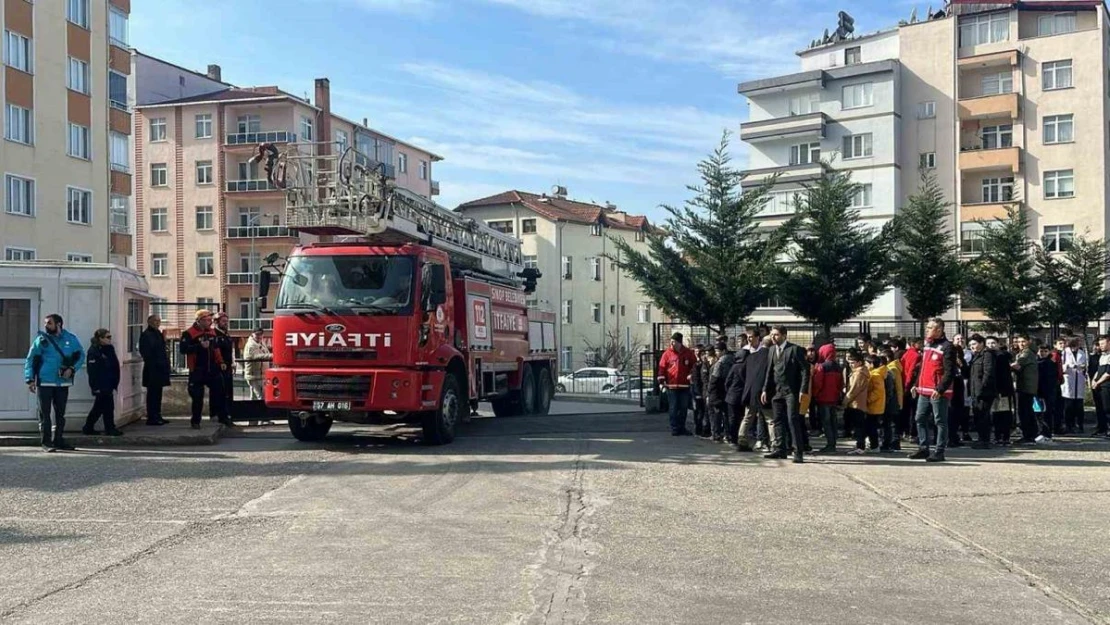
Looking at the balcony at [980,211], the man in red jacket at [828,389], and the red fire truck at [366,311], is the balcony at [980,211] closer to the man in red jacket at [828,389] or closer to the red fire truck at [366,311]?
the man in red jacket at [828,389]

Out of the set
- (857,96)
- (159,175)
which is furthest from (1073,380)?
(159,175)

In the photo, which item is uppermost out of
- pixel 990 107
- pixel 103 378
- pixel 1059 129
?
pixel 990 107

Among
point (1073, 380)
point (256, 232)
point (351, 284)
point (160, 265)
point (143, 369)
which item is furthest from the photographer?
point (160, 265)

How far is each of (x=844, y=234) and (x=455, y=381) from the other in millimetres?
11994

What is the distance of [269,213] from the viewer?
60562 millimetres

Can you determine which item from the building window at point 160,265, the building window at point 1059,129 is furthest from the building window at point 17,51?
the building window at point 1059,129

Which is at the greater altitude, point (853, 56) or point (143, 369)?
point (853, 56)

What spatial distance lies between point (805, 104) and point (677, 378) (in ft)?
132

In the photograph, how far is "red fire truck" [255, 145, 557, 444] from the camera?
45.5 ft

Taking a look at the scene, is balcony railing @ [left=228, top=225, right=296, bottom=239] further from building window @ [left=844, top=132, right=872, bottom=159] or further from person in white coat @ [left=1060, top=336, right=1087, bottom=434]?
person in white coat @ [left=1060, top=336, right=1087, bottom=434]

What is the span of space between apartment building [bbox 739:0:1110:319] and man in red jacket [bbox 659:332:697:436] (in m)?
31.8

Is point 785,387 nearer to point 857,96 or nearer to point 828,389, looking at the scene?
point 828,389

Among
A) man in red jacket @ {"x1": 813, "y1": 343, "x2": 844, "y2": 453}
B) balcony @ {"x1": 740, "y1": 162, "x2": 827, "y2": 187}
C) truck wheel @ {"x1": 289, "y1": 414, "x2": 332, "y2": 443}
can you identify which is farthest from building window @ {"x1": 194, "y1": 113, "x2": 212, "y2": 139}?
man in red jacket @ {"x1": 813, "y1": 343, "x2": 844, "y2": 453}

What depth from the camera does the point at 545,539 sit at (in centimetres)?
800
